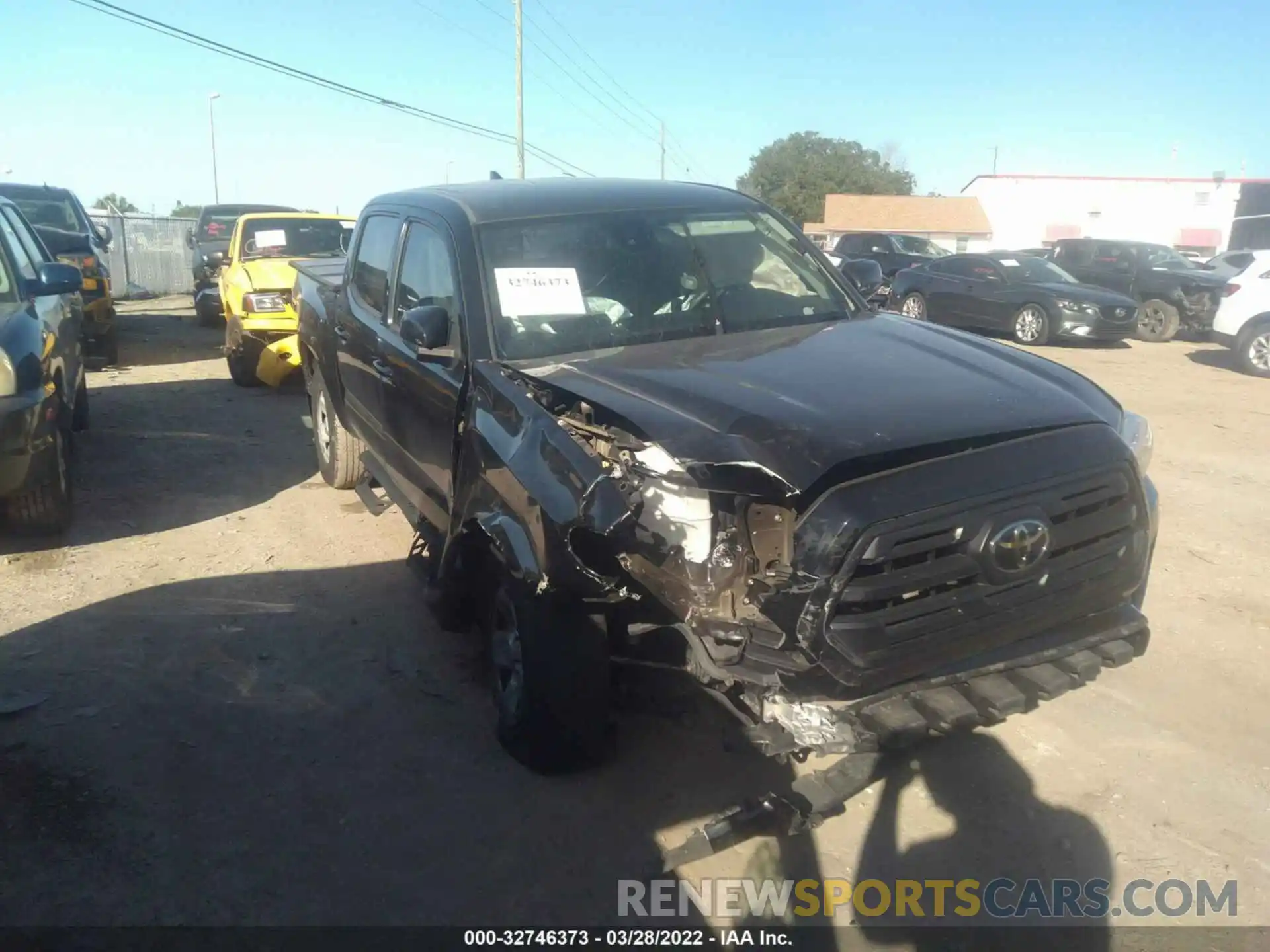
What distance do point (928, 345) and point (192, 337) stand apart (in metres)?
13.1

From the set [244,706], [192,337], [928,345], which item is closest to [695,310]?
[928,345]

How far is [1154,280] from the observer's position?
54.3 feet

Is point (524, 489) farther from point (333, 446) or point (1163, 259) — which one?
point (1163, 259)

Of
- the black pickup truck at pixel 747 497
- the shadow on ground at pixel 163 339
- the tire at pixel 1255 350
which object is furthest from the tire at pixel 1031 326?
the black pickup truck at pixel 747 497

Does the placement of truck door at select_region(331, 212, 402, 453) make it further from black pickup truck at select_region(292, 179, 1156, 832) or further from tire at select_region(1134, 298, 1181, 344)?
tire at select_region(1134, 298, 1181, 344)

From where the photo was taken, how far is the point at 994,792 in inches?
133

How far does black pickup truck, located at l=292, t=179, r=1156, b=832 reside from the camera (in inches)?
105

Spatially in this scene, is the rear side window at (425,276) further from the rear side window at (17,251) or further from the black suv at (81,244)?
the black suv at (81,244)

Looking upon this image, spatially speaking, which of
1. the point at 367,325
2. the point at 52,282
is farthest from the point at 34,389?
the point at 367,325

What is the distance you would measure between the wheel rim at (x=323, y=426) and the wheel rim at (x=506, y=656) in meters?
3.33

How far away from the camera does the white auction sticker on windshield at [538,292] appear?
3834mm

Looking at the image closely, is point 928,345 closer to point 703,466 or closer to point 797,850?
point 703,466

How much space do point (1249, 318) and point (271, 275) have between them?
11652mm

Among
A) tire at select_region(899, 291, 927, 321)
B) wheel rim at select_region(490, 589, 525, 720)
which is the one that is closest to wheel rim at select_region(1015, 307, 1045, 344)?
tire at select_region(899, 291, 927, 321)
